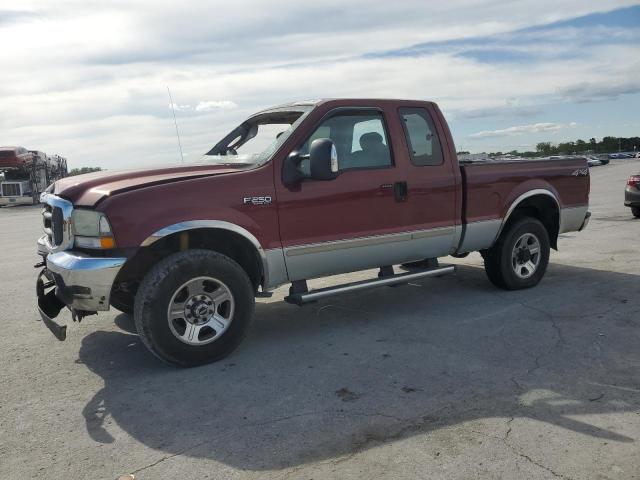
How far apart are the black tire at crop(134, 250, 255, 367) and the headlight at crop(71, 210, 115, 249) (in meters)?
0.41

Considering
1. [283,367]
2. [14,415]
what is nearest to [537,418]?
[283,367]

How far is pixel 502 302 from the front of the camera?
6270 mm

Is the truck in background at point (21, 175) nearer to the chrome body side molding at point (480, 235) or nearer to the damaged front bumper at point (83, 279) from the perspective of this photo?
the damaged front bumper at point (83, 279)

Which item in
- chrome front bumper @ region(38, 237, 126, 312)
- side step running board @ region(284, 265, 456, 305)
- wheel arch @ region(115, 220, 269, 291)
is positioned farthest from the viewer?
side step running board @ region(284, 265, 456, 305)

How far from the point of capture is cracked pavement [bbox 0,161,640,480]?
3.17 m

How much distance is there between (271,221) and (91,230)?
1396 millimetres

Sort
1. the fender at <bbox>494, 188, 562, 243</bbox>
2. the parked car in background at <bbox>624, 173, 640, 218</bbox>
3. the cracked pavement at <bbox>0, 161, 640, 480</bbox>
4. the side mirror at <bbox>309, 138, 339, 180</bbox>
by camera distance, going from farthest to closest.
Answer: the parked car in background at <bbox>624, 173, 640, 218</bbox> < the fender at <bbox>494, 188, 562, 243</bbox> < the side mirror at <bbox>309, 138, 339, 180</bbox> < the cracked pavement at <bbox>0, 161, 640, 480</bbox>

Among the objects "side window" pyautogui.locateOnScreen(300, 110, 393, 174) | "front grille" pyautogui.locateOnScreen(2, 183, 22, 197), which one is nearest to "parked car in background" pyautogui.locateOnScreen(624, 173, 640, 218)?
"side window" pyautogui.locateOnScreen(300, 110, 393, 174)

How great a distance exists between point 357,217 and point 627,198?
9.84 m

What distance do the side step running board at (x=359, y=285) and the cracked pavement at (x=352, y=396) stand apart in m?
0.40

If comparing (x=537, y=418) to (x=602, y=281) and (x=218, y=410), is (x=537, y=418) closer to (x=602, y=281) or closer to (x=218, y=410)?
(x=218, y=410)

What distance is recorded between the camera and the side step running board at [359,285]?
5.09 metres

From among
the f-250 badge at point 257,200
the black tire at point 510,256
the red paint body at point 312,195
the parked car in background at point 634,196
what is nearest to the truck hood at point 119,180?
the red paint body at point 312,195

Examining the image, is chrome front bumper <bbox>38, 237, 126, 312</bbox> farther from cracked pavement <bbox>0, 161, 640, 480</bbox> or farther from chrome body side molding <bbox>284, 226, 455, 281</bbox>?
chrome body side molding <bbox>284, 226, 455, 281</bbox>
